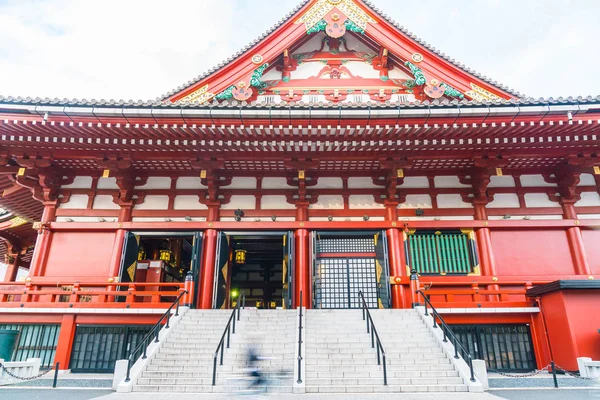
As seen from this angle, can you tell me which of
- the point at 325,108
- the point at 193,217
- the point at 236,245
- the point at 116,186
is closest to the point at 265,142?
the point at 325,108

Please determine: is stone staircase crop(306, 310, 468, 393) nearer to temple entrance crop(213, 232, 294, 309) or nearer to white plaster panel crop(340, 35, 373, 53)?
temple entrance crop(213, 232, 294, 309)

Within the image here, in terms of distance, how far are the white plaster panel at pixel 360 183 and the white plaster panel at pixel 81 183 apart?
890 cm

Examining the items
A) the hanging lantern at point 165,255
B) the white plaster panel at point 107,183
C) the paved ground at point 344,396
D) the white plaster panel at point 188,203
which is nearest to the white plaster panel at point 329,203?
the white plaster panel at point 188,203

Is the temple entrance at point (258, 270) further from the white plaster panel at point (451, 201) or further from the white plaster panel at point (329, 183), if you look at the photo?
the white plaster panel at point (451, 201)

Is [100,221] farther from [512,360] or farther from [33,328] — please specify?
[512,360]

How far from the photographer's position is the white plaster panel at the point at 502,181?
1202 centimetres

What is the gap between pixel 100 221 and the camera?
38.4 feet

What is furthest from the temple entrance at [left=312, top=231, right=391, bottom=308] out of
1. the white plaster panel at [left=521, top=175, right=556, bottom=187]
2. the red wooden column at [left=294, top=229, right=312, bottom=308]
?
the white plaster panel at [left=521, top=175, right=556, bottom=187]

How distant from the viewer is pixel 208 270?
11273mm

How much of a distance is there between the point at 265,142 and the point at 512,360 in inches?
348

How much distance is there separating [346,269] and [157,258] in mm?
9246

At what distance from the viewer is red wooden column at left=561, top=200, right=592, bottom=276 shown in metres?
10.9

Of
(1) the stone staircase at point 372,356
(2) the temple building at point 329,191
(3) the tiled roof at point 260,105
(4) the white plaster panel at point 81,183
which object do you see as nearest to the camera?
(1) the stone staircase at point 372,356

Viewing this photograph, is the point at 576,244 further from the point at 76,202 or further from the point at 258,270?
the point at 76,202
